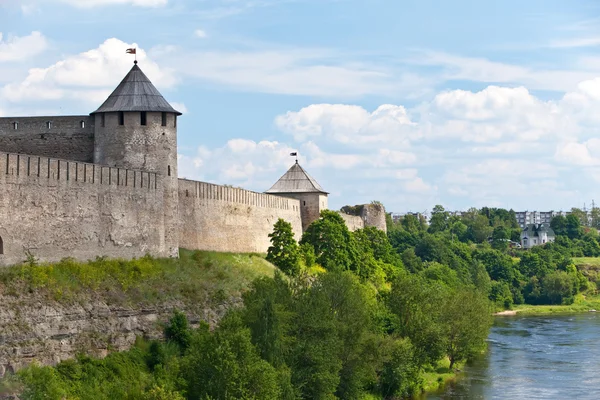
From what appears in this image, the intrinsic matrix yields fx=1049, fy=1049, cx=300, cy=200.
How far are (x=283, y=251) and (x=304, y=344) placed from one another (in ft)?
49.3

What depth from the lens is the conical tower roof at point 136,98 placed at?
35.8 meters

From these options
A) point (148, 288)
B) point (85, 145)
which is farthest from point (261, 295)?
point (85, 145)

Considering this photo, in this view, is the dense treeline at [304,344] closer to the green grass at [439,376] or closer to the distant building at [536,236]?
the green grass at [439,376]

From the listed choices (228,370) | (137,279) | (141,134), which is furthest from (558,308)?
(228,370)

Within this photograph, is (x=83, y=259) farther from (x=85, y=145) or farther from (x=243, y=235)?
(x=243, y=235)

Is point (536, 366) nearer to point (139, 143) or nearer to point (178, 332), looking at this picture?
point (178, 332)

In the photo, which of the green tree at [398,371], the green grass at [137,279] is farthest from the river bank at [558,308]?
the green grass at [137,279]

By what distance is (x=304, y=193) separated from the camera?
5681 centimetres

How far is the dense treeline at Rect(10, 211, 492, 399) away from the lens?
27.6 m

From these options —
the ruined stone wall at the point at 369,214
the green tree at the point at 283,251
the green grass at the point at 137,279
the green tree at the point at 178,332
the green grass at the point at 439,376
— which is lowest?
the green grass at the point at 439,376

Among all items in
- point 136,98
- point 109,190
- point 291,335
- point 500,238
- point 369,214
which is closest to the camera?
point 291,335

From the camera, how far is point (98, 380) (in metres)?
28.1

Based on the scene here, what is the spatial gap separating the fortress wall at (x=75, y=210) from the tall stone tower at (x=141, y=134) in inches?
21.5

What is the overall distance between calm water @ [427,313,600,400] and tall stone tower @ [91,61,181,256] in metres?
13.0
